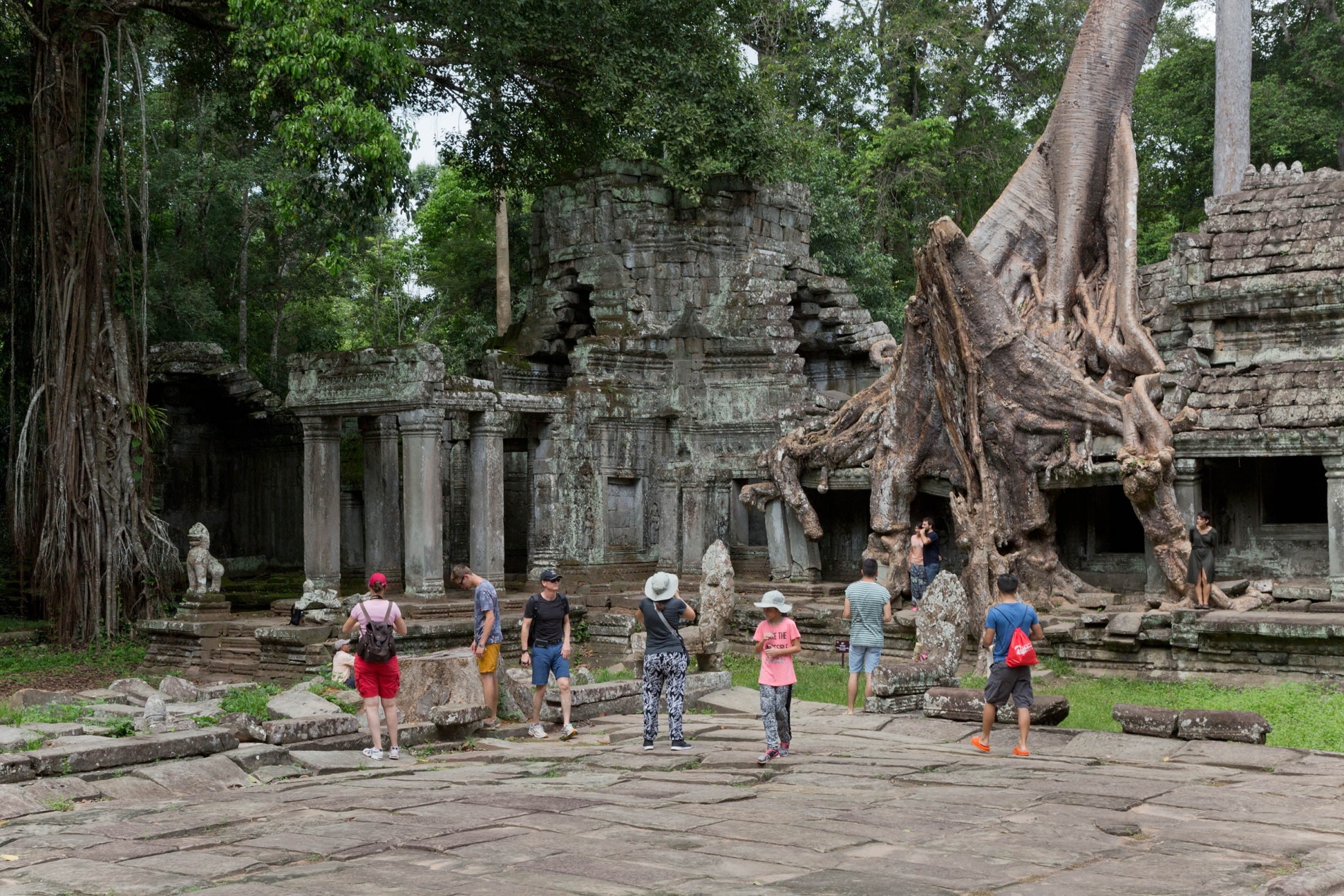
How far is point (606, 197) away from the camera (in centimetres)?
2117

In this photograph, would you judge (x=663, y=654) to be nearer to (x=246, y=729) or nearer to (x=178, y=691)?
(x=246, y=729)

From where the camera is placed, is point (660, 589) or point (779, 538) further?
point (779, 538)

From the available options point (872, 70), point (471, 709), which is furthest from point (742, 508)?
point (872, 70)

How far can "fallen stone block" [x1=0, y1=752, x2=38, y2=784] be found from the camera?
781 cm

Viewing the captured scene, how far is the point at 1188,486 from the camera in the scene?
1573cm

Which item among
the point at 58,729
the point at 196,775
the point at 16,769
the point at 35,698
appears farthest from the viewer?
the point at 35,698

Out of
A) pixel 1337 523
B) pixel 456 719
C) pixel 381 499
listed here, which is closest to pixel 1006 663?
pixel 456 719

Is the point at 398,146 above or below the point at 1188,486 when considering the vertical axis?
above

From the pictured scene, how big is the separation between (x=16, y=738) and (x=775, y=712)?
15.7 ft

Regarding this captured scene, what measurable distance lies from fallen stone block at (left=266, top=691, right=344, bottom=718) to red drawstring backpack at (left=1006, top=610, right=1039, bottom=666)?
15.5 feet

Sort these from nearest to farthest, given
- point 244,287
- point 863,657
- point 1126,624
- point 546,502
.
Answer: point 863,657 → point 1126,624 → point 546,502 → point 244,287

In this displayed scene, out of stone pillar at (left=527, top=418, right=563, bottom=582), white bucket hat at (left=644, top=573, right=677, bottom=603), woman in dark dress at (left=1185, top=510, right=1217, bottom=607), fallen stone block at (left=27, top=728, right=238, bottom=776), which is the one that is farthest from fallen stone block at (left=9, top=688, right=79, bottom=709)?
woman in dark dress at (left=1185, top=510, right=1217, bottom=607)

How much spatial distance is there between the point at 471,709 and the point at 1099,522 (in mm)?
9865

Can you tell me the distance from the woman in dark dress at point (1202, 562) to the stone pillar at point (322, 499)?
1028 cm
